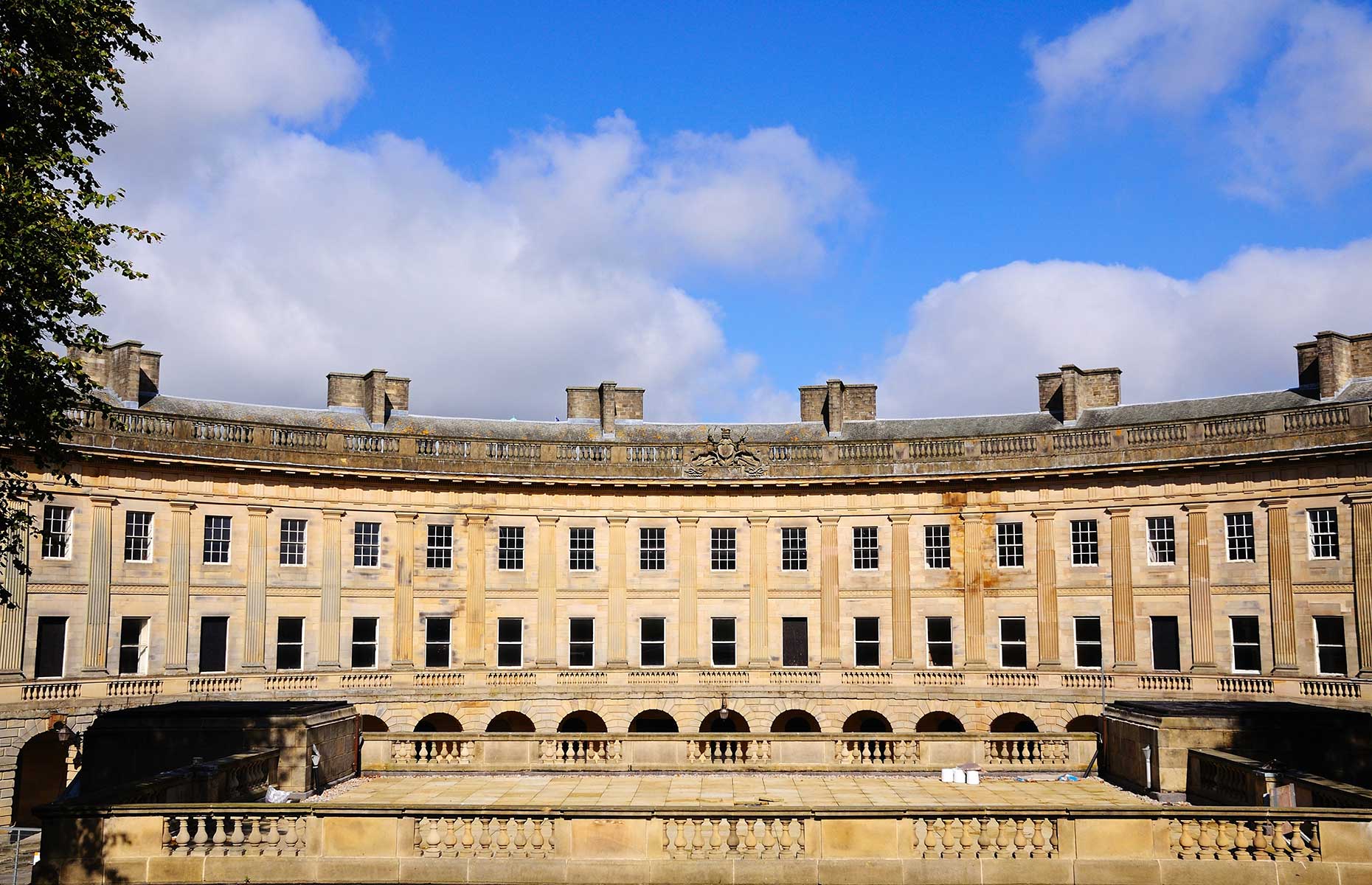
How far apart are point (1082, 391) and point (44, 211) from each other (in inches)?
1428

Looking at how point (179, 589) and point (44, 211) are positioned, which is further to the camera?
point (179, 589)

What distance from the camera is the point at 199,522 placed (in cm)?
3744

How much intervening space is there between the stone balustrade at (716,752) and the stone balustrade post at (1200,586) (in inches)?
648

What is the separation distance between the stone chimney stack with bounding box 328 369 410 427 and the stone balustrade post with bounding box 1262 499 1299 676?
3079 cm

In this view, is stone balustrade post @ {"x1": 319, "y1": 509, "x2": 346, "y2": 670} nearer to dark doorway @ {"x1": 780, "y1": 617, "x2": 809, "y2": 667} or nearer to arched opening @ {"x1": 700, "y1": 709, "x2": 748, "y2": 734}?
arched opening @ {"x1": 700, "y1": 709, "x2": 748, "y2": 734}

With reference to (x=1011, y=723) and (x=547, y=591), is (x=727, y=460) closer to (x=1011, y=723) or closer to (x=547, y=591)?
(x=547, y=591)

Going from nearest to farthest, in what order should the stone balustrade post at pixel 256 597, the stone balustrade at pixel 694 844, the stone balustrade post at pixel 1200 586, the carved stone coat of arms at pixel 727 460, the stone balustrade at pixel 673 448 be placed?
the stone balustrade at pixel 694 844 < the stone balustrade at pixel 673 448 < the stone balustrade post at pixel 1200 586 < the stone balustrade post at pixel 256 597 < the carved stone coat of arms at pixel 727 460

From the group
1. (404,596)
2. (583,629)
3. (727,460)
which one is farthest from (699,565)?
(404,596)

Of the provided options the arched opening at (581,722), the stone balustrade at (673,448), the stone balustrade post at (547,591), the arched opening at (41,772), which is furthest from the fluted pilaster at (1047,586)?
the arched opening at (41,772)

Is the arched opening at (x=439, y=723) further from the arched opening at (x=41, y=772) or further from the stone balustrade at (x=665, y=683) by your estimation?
the arched opening at (x=41, y=772)

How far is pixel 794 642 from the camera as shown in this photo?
4203 centimetres

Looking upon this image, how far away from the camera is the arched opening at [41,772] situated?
A: 33.1 metres

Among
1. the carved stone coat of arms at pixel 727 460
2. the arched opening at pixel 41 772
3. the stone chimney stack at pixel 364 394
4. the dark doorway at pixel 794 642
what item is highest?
the stone chimney stack at pixel 364 394

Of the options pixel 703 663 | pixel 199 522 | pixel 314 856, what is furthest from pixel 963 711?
pixel 314 856
